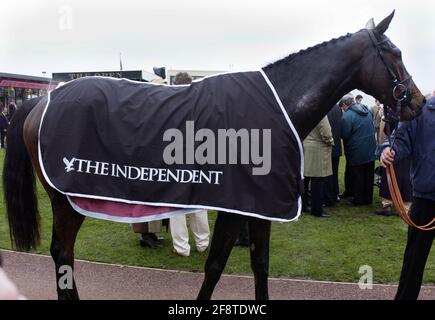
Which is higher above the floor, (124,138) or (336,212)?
(124,138)

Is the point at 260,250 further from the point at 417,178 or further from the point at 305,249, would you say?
the point at 305,249

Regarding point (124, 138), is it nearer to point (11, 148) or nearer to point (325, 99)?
point (11, 148)

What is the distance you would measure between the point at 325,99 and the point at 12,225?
2600 mm

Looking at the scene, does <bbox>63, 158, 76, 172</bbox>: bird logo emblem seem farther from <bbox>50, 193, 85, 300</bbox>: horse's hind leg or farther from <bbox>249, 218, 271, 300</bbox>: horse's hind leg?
<bbox>249, 218, 271, 300</bbox>: horse's hind leg

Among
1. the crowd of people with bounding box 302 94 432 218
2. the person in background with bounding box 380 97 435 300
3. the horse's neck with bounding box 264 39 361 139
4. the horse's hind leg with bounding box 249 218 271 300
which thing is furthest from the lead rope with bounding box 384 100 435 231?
the crowd of people with bounding box 302 94 432 218

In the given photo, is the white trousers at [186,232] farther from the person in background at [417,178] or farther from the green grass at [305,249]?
the person in background at [417,178]

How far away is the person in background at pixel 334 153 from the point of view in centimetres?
757

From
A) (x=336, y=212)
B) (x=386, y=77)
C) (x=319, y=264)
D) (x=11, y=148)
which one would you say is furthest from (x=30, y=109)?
(x=336, y=212)

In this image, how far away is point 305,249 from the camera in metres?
5.41

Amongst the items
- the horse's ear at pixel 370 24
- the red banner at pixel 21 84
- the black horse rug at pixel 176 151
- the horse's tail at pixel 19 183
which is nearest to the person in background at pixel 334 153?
the horse's ear at pixel 370 24

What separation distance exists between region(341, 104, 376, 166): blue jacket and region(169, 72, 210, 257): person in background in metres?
3.52

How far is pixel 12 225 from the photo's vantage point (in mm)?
3533

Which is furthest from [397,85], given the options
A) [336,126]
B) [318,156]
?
[336,126]

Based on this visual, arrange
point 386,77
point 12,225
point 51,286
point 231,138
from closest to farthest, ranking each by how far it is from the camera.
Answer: point 231,138 < point 386,77 < point 12,225 < point 51,286
